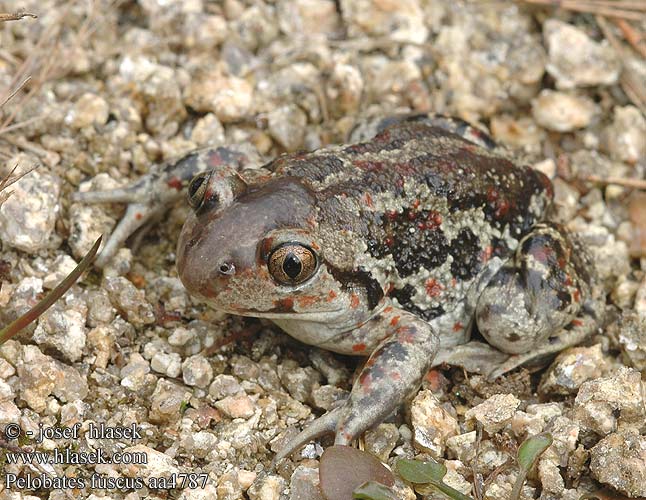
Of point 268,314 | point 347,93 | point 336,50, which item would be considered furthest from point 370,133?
point 268,314

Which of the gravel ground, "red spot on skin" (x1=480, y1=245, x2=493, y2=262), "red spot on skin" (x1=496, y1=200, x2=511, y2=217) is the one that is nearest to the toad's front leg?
the gravel ground

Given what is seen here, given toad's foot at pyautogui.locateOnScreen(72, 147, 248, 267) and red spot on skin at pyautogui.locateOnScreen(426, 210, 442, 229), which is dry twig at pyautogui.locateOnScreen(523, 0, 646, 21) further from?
toad's foot at pyautogui.locateOnScreen(72, 147, 248, 267)

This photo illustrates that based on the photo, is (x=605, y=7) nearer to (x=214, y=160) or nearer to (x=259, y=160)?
(x=259, y=160)

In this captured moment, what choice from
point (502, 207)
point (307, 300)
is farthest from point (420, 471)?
point (502, 207)

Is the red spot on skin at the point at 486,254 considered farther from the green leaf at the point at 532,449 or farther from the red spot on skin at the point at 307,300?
the green leaf at the point at 532,449

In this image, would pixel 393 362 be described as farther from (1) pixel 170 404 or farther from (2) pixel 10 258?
(2) pixel 10 258

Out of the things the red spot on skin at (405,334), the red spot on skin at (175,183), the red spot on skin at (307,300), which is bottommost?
the red spot on skin at (405,334)

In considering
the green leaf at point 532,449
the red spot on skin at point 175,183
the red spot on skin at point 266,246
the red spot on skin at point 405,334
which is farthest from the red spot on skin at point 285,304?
the green leaf at point 532,449
